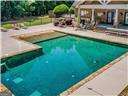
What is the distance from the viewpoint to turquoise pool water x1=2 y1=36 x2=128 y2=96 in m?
12.0

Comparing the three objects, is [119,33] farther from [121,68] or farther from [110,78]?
[110,78]

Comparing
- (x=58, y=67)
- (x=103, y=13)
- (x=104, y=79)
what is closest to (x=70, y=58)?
(x=58, y=67)

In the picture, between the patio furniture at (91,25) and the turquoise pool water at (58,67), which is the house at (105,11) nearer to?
the patio furniture at (91,25)

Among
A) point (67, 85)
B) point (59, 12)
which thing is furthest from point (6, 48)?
point (59, 12)

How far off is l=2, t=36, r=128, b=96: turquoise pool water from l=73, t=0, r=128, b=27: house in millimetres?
5077

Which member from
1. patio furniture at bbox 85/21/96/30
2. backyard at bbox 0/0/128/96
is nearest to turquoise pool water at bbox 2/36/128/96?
backyard at bbox 0/0/128/96

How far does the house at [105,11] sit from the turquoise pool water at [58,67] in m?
5.08

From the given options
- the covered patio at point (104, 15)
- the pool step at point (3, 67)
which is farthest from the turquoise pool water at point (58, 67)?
the covered patio at point (104, 15)

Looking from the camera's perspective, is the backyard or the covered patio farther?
the covered patio

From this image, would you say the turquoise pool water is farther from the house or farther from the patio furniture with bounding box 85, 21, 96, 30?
the house

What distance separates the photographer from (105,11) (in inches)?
1110

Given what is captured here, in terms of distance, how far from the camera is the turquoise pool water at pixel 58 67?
1200 centimetres

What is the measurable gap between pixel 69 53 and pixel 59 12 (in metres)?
18.5

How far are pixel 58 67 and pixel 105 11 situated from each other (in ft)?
51.6
